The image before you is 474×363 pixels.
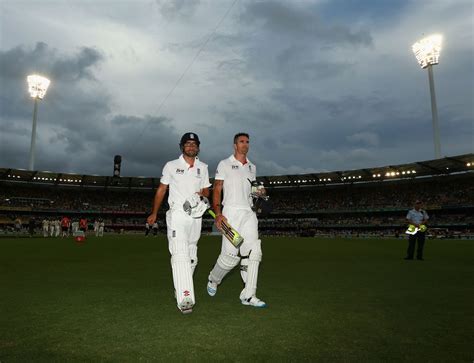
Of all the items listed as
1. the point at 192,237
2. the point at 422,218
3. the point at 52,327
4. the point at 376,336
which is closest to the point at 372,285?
the point at 376,336

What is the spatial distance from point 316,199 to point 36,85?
1960 inches

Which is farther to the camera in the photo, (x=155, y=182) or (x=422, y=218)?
(x=155, y=182)

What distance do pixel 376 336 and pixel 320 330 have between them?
0.57m

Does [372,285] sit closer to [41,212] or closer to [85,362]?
[85,362]

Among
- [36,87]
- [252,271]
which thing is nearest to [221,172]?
[252,271]

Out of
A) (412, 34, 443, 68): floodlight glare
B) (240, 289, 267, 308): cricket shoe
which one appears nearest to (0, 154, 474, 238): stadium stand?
(412, 34, 443, 68): floodlight glare

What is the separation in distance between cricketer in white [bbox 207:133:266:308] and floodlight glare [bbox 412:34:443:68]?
2109 inches

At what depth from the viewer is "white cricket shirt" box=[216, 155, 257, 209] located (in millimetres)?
5309

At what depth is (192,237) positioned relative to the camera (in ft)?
16.2

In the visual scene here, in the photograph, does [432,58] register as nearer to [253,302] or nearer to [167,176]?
[167,176]

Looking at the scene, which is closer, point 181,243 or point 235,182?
point 181,243

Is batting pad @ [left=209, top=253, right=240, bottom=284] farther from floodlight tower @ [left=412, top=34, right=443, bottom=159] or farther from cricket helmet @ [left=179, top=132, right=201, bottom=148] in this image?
floodlight tower @ [left=412, top=34, right=443, bottom=159]

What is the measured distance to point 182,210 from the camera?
485 centimetres

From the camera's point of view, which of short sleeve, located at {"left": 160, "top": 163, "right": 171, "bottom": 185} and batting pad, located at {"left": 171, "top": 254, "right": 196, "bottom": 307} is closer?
batting pad, located at {"left": 171, "top": 254, "right": 196, "bottom": 307}
